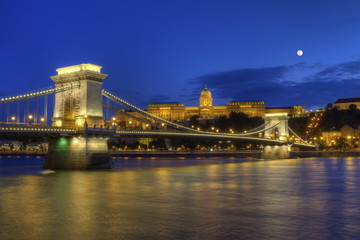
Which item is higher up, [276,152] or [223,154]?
[276,152]

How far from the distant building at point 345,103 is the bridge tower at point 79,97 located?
472 ft

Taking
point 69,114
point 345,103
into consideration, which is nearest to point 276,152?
point 69,114

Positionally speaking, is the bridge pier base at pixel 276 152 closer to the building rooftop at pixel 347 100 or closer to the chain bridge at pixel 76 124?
the chain bridge at pixel 76 124

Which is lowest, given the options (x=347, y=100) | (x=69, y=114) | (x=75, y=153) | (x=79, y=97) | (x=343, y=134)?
(x=75, y=153)

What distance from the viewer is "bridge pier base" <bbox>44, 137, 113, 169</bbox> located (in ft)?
130

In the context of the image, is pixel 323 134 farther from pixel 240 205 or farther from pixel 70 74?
pixel 240 205

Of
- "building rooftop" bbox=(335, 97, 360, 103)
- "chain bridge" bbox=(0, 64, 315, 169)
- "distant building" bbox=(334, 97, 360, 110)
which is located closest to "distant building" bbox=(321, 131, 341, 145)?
"distant building" bbox=(334, 97, 360, 110)

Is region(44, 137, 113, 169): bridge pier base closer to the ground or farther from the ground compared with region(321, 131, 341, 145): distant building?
closer to the ground

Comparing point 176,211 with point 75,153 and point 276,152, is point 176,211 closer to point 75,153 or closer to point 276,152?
point 75,153

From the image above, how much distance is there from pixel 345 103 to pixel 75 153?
150393 millimetres

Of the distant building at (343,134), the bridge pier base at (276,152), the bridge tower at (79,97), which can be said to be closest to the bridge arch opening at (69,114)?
the bridge tower at (79,97)

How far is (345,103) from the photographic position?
172500 mm

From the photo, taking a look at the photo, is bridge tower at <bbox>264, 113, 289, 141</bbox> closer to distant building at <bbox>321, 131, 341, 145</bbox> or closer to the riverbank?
the riverbank

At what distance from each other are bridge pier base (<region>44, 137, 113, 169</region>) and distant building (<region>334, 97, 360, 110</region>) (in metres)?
145
